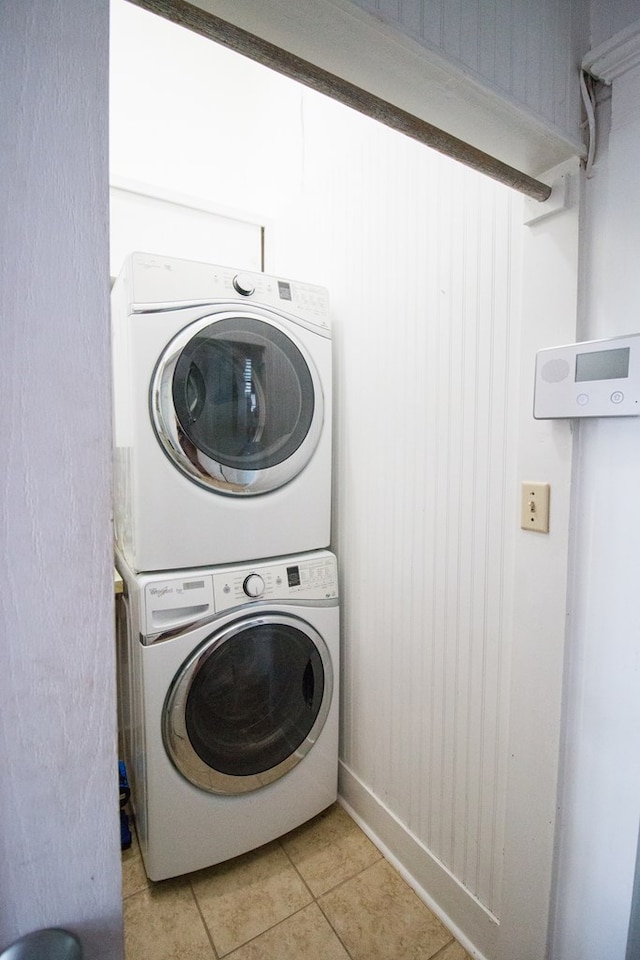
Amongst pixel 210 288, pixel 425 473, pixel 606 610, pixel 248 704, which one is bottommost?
pixel 248 704

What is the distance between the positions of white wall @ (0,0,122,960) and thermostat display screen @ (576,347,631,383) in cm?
82

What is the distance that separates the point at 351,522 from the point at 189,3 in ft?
4.29

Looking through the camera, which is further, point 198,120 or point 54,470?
point 198,120

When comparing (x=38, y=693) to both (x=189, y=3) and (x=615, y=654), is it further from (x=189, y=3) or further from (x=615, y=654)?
(x=615, y=654)

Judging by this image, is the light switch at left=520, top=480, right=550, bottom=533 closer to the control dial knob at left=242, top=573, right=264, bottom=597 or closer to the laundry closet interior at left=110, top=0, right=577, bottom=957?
the laundry closet interior at left=110, top=0, right=577, bottom=957

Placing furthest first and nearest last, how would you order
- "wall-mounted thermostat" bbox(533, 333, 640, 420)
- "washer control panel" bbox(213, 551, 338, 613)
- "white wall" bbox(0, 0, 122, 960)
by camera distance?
"washer control panel" bbox(213, 551, 338, 613) < "wall-mounted thermostat" bbox(533, 333, 640, 420) < "white wall" bbox(0, 0, 122, 960)

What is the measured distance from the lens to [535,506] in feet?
3.15

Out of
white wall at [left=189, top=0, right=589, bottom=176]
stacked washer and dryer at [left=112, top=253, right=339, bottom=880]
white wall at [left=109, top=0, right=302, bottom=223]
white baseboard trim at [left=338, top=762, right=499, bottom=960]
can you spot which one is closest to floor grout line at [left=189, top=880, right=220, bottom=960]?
stacked washer and dryer at [left=112, top=253, right=339, bottom=880]

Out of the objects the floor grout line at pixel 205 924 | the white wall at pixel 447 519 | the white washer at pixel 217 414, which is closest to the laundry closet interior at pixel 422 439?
the white wall at pixel 447 519

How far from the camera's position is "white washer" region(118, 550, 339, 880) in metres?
1.24

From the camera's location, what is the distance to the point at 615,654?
0.85 m

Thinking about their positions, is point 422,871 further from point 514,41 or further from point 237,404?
point 514,41

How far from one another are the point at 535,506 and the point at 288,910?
1369 millimetres

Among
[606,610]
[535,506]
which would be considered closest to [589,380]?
[535,506]
